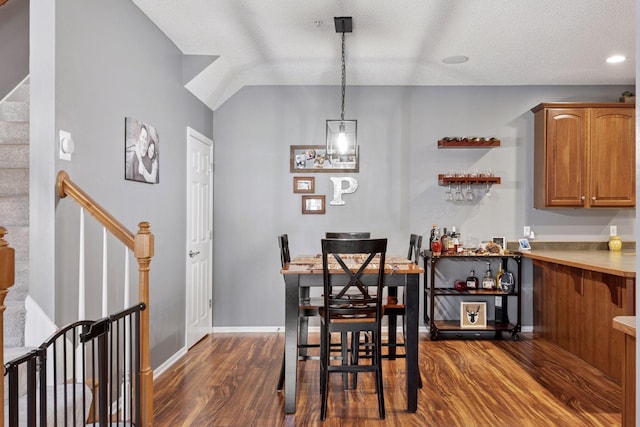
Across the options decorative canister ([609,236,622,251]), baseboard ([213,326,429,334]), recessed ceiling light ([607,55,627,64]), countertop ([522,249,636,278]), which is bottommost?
baseboard ([213,326,429,334])

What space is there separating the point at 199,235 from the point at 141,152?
1576mm

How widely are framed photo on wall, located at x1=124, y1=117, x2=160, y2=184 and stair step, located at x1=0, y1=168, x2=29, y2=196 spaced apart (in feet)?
2.12

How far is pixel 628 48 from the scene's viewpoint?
409 cm

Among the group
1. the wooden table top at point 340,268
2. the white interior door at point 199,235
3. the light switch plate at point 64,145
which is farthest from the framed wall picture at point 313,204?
the light switch plate at point 64,145

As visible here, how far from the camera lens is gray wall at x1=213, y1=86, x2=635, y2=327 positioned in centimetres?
523

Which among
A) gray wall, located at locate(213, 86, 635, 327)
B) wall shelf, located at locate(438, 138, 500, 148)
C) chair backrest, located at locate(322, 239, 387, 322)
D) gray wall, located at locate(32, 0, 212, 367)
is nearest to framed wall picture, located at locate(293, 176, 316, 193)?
gray wall, located at locate(213, 86, 635, 327)

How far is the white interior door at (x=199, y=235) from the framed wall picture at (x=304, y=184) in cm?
94

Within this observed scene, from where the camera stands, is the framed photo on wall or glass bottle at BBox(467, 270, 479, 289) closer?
the framed photo on wall

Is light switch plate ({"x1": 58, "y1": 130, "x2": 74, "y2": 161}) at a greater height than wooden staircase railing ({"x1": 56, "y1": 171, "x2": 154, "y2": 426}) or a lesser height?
greater

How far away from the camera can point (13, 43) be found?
3.06 metres

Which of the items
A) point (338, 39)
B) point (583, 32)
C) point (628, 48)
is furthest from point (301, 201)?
point (628, 48)

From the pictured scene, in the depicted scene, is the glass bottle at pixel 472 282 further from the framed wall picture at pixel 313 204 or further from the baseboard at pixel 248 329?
the framed wall picture at pixel 313 204

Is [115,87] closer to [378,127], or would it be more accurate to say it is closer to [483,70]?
[378,127]

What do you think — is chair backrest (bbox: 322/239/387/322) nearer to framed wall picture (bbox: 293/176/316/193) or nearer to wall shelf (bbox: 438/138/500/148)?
framed wall picture (bbox: 293/176/316/193)
